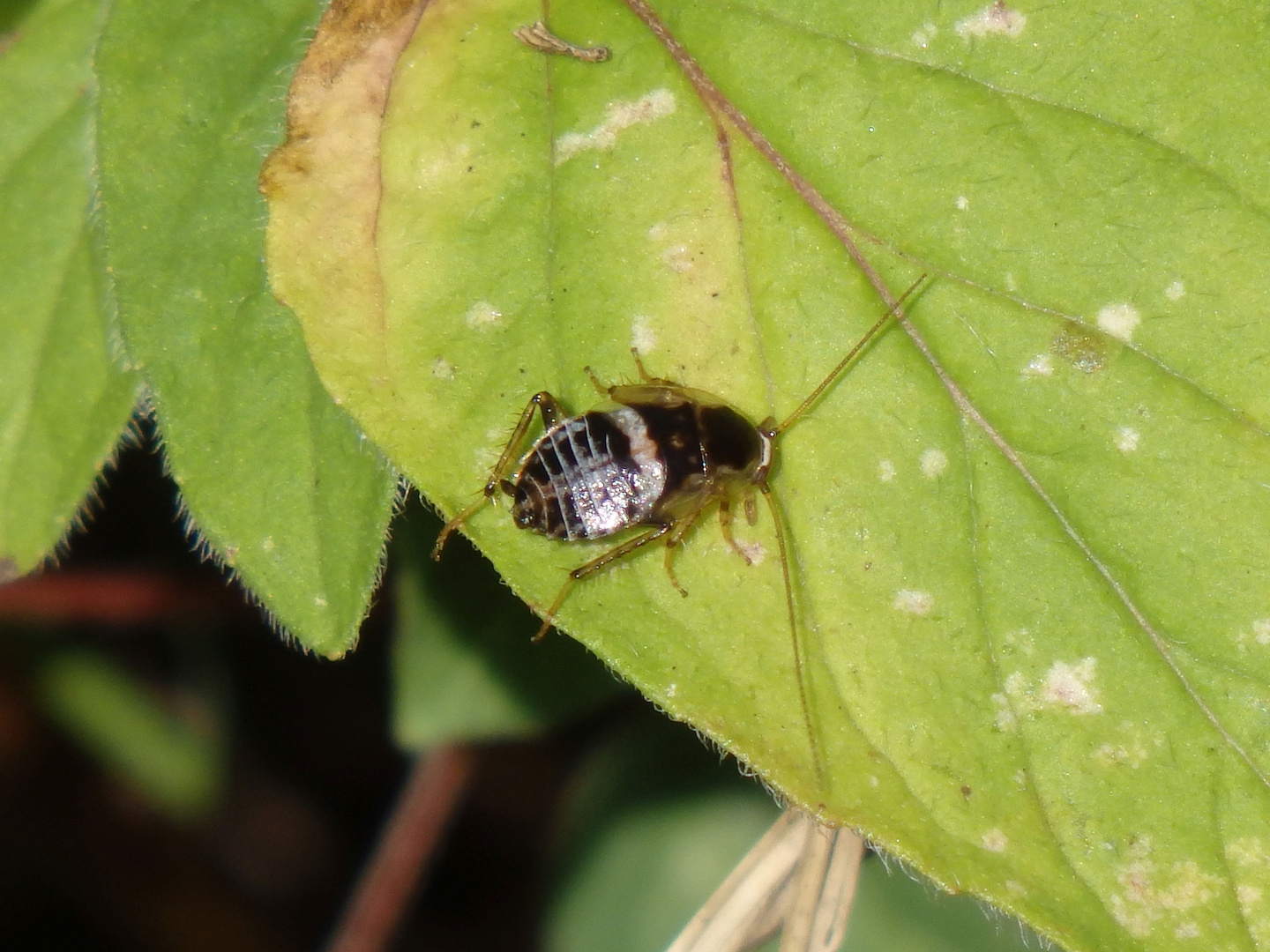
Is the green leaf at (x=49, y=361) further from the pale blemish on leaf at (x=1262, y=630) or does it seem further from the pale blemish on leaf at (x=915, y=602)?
the pale blemish on leaf at (x=1262, y=630)

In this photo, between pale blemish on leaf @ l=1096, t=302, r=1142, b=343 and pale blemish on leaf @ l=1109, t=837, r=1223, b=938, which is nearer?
pale blemish on leaf @ l=1109, t=837, r=1223, b=938

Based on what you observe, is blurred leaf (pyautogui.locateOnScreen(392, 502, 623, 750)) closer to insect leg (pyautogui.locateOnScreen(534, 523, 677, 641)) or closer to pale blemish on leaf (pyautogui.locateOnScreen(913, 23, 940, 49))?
insect leg (pyautogui.locateOnScreen(534, 523, 677, 641))

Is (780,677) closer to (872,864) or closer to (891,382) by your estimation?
(891,382)

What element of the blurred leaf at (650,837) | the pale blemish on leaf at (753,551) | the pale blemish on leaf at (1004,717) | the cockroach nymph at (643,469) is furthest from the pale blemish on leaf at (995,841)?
the blurred leaf at (650,837)

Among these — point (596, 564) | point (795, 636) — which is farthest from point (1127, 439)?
point (596, 564)

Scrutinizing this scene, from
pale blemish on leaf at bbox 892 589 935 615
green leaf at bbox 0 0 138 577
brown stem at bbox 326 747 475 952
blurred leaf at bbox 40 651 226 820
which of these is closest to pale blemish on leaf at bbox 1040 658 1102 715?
pale blemish on leaf at bbox 892 589 935 615

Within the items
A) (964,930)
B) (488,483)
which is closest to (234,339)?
(488,483)

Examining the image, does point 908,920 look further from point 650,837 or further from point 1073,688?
point 1073,688
